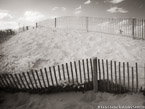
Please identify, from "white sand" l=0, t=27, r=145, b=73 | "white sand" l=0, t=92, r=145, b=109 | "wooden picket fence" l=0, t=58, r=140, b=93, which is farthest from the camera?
"white sand" l=0, t=27, r=145, b=73

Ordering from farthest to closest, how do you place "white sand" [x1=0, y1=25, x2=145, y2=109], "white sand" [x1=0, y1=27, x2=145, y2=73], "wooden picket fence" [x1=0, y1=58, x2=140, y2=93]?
1. "white sand" [x1=0, y1=27, x2=145, y2=73]
2. "wooden picket fence" [x1=0, y1=58, x2=140, y2=93]
3. "white sand" [x1=0, y1=25, x2=145, y2=109]

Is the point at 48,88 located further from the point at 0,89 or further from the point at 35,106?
the point at 0,89

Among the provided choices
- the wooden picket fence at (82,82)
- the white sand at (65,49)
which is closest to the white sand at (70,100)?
the wooden picket fence at (82,82)

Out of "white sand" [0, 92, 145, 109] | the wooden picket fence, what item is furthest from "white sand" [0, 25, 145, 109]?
the wooden picket fence

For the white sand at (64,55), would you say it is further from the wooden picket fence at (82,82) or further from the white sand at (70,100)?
the wooden picket fence at (82,82)

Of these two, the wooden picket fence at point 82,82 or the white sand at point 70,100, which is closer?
the white sand at point 70,100

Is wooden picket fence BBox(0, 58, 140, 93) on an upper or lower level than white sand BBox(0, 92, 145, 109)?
upper

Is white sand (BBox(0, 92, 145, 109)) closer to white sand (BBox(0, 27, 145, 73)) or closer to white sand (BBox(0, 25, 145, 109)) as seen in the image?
white sand (BBox(0, 25, 145, 109))

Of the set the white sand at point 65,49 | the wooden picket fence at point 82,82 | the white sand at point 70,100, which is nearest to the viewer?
the white sand at point 70,100

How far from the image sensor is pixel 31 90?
6516 millimetres

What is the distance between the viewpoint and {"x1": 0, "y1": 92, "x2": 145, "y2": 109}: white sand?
17.3ft

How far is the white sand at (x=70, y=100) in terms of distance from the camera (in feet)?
17.3

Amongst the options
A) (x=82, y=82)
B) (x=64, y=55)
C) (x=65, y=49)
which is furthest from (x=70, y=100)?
(x=65, y=49)

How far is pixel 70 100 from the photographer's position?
580 cm
